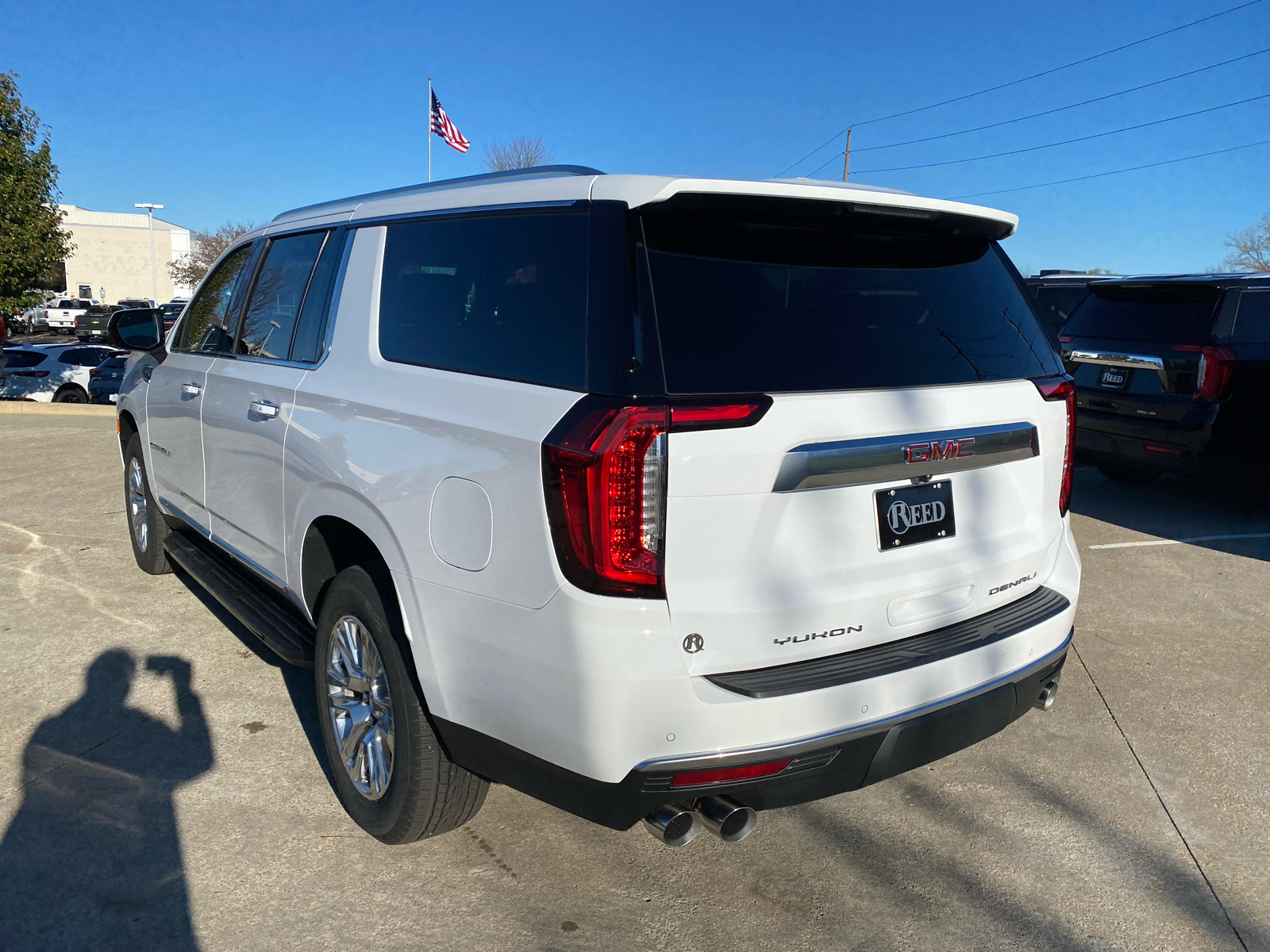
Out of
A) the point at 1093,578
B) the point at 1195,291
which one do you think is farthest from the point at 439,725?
the point at 1195,291

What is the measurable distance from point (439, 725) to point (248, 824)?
98 cm

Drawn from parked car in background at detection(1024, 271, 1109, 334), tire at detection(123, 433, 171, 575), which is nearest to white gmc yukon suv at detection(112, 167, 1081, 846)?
tire at detection(123, 433, 171, 575)

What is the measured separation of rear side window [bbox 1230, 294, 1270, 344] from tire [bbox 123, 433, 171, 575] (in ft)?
24.0

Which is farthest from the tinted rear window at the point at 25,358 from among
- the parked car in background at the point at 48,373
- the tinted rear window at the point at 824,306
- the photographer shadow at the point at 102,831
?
the tinted rear window at the point at 824,306

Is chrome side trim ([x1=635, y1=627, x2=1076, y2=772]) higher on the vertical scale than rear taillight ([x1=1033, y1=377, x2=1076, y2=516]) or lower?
lower

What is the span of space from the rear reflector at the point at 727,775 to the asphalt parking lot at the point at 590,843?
2.02 ft

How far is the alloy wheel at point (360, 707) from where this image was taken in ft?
8.95

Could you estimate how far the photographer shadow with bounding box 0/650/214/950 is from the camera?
244cm

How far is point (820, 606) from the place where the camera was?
218 cm

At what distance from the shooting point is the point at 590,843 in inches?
114

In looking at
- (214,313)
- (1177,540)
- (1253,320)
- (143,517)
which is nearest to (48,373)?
(143,517)

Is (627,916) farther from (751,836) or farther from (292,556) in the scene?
(292,556)

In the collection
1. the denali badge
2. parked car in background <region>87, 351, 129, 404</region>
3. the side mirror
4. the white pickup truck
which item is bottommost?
the white pickup truck

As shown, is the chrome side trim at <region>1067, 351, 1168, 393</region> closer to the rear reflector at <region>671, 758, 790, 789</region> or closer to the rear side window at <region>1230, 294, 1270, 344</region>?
the rear side window at <region>1230, 294, 1270, 344</region>
